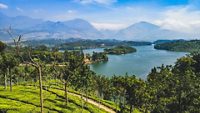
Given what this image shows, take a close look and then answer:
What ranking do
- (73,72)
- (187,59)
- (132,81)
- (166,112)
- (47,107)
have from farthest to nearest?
(187,59) → (73,72) → (47,107) → (166,112) → (132,81)

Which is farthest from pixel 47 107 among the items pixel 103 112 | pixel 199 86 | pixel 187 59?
pixel 187 59

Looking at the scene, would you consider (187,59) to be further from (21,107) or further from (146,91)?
(21,107)

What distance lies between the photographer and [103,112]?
59094 mm

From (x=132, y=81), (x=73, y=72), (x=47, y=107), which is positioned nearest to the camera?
(x=132, y=81)

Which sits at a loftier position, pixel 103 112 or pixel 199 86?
pixel 199 86

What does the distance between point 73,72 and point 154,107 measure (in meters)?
16.4

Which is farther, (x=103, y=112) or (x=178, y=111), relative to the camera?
(x=103, y=112)

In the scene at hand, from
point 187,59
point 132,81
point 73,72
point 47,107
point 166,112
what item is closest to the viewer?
point 132,81

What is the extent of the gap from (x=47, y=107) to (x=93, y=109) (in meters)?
10.7

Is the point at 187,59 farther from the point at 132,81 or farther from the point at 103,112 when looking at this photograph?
the point at 132,81

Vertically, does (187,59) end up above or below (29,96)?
above

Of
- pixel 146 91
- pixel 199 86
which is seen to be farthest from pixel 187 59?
pixel 146 91

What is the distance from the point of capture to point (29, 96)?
59406mm

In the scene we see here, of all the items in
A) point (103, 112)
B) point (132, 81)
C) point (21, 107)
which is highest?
point (132, 81)
